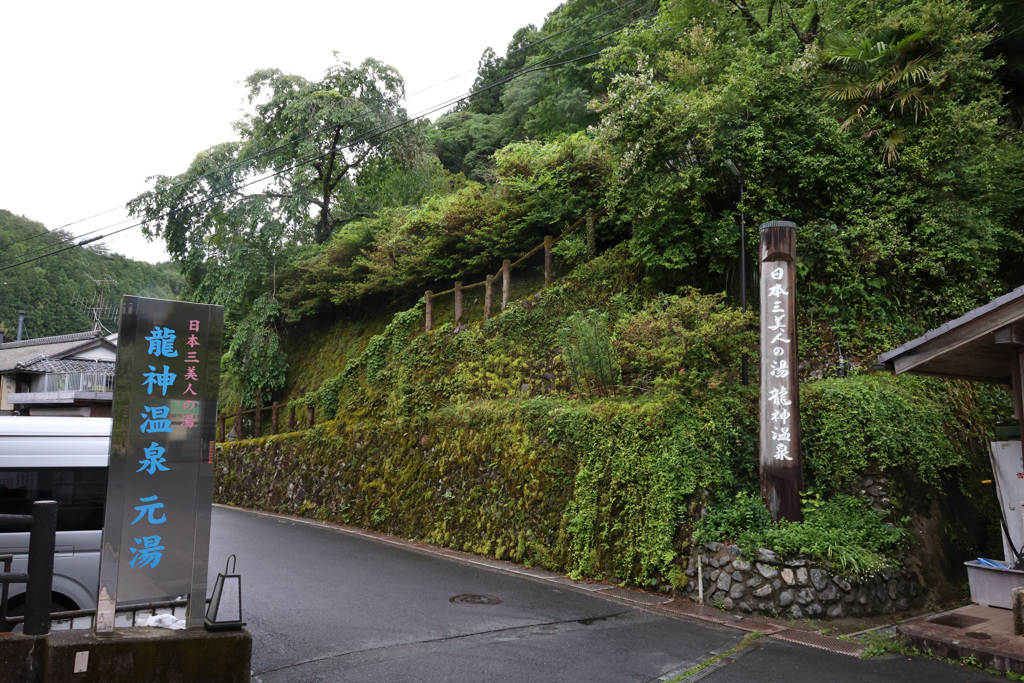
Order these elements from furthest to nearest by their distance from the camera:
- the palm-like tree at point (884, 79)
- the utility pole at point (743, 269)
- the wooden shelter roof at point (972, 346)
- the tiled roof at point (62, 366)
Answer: the tiled roof at point (62, 366)
the palm-like tree at point (884, 79)
the utility pole at point (743, 269)
the wooden shelter roof at point (972, 346)

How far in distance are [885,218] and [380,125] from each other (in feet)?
57.4

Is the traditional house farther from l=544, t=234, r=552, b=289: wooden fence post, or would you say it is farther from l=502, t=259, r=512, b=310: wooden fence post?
l=544, t=234, r=552, b=289: wooden fence post

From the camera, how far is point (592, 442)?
34.3ft

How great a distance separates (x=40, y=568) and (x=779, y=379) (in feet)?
26.8

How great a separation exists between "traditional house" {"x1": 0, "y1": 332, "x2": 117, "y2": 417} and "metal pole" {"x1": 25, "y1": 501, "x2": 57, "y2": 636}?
2766cm

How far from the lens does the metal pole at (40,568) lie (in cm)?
474

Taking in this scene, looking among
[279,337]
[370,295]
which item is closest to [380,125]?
[370,295]

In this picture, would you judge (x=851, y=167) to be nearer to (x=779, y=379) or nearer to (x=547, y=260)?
(x=779, y=379)

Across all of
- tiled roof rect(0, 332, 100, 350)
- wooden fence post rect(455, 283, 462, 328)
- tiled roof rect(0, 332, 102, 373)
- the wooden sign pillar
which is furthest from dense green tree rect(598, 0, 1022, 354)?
tiled roof rect(0, 332, 100, 350)

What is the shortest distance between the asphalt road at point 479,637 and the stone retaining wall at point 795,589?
74 centimetres

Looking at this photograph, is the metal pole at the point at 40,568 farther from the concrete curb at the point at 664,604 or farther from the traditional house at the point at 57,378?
the traditional house at the point at 57,378

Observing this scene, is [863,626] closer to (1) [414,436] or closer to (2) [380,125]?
(1) [414,436]

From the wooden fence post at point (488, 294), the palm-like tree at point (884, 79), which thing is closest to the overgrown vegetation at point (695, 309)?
the palm-like tree at point (884, 79)

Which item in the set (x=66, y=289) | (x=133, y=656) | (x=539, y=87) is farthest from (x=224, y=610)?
(x=66, y=289)
